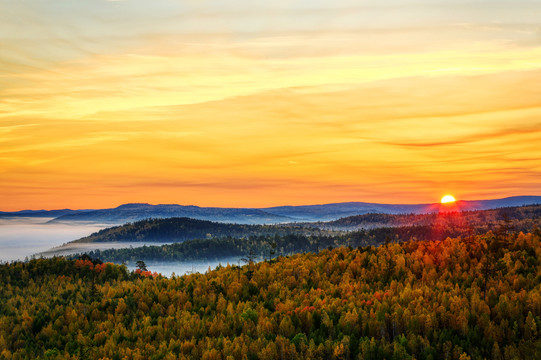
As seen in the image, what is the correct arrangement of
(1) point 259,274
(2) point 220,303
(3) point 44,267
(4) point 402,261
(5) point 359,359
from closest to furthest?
(5) point 359,359, (2) point 220,303, (4) point 402,261, (1) point 259,274, (3) point 44,267

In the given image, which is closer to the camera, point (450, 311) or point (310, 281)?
point (450, 311)

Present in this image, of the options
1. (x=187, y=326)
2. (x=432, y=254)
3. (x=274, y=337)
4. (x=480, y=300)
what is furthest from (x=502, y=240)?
(x=187, y=326)

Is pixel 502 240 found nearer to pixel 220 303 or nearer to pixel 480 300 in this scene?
pixel 480 300

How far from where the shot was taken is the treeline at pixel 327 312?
1445 cm

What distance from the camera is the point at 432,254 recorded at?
23375 mm

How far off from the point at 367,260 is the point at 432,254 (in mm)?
3102

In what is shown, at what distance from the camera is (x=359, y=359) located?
13898mm

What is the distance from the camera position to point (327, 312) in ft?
56.3

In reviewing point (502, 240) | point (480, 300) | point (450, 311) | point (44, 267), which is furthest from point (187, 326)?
point (44, 267)

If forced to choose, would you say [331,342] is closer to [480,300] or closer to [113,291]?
[480,300]

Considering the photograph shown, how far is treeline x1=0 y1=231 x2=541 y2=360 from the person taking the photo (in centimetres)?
1445

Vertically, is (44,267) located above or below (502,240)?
below

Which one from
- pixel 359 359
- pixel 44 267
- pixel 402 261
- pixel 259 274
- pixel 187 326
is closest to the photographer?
pixel 359 359

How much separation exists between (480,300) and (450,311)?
1.33 meters
